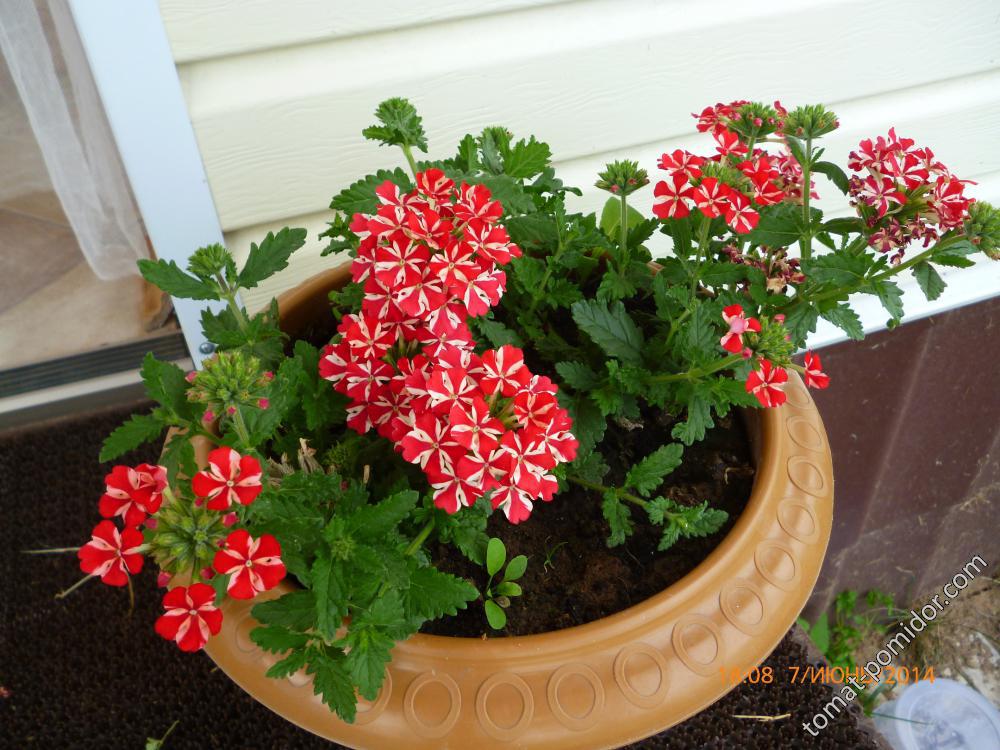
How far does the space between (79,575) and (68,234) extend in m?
0.84

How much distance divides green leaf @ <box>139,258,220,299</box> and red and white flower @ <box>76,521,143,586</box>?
0.24m

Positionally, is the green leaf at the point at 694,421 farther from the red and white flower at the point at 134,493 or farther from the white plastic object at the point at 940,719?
the white plastic object at the point at 940,719

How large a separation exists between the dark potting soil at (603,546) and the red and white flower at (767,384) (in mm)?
228

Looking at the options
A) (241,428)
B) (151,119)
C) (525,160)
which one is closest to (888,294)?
(525,160)

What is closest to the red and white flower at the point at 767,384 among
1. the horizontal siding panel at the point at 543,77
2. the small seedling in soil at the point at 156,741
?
the horizontal siding panel at the point at 543,77

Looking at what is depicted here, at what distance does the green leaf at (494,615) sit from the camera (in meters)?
0.73

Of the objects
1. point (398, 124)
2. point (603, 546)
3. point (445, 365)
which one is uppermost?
point (398, 124)

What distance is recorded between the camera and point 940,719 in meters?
1.50

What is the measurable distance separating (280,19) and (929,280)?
77 centimetres

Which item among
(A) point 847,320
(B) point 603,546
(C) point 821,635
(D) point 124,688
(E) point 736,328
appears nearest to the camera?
(E) point 736,328

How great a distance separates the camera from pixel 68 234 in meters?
1.71

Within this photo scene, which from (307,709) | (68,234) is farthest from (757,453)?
(68,234)

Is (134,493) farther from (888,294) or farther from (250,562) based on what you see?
(888,294)

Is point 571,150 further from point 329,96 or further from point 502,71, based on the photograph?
point 329,96
